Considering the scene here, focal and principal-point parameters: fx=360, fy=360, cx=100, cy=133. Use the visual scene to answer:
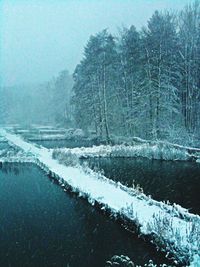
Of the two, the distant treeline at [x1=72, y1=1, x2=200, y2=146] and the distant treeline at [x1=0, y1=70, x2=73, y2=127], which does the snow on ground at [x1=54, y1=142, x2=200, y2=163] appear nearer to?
the distant treeline at [x1=72, y1=1, x2=200, y2=146]

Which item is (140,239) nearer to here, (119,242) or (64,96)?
(119,242)

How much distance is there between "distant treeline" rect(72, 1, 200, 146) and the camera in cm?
3406

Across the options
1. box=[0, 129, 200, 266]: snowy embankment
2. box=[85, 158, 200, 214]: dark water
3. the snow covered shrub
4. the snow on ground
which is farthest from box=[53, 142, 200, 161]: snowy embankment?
box=[0, 129, 200, 266]: snowy embankment

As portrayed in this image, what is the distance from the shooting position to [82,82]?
1758 inches

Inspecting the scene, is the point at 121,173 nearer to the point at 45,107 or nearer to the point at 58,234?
the point at 58,234

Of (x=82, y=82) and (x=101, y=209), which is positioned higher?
(x=82, y=82)

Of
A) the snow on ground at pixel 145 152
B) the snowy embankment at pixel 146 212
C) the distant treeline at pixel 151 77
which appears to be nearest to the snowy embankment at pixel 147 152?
the snow on ground at pixel 145 152

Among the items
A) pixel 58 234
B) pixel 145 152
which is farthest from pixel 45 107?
pixel 58 234

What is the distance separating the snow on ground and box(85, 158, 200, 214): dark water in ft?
3.21

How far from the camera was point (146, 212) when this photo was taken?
12336 millimetres

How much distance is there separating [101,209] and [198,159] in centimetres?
1265

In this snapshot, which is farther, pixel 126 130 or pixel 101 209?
pixel 126 130

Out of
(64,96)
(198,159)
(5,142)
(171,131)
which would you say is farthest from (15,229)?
(64,96)

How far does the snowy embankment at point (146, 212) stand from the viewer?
9.27 meters
